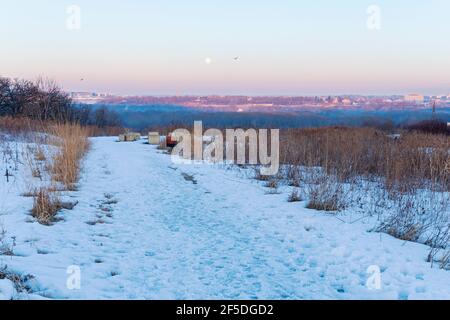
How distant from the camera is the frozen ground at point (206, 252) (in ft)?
11.8

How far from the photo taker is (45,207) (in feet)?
18.9

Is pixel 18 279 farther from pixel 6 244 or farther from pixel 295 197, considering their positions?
pixel 295 197

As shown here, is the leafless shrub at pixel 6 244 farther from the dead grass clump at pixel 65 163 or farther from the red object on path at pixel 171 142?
the red object on path at pixel 171 142

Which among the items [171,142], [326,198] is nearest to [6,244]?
[326,198]

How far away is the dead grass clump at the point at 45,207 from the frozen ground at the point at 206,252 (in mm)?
187

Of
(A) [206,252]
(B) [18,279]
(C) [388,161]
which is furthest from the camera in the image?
(C) [388,161]

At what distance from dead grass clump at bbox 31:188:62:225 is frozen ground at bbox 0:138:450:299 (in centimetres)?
19

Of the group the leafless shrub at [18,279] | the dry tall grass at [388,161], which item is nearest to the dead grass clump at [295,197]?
the dry tall grass at [388,161]

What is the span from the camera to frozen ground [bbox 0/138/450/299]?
3.58m

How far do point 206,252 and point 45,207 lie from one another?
272cm

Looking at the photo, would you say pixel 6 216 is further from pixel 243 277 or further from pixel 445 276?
pixel 445 276

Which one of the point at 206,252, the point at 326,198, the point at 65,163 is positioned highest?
the point at 65,163

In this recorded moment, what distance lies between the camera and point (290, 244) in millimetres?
5016

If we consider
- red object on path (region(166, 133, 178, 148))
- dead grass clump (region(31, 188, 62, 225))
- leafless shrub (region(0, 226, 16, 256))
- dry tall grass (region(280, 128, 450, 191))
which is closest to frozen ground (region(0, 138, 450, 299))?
leafless shrub (region(0, 226, 16, 256))
